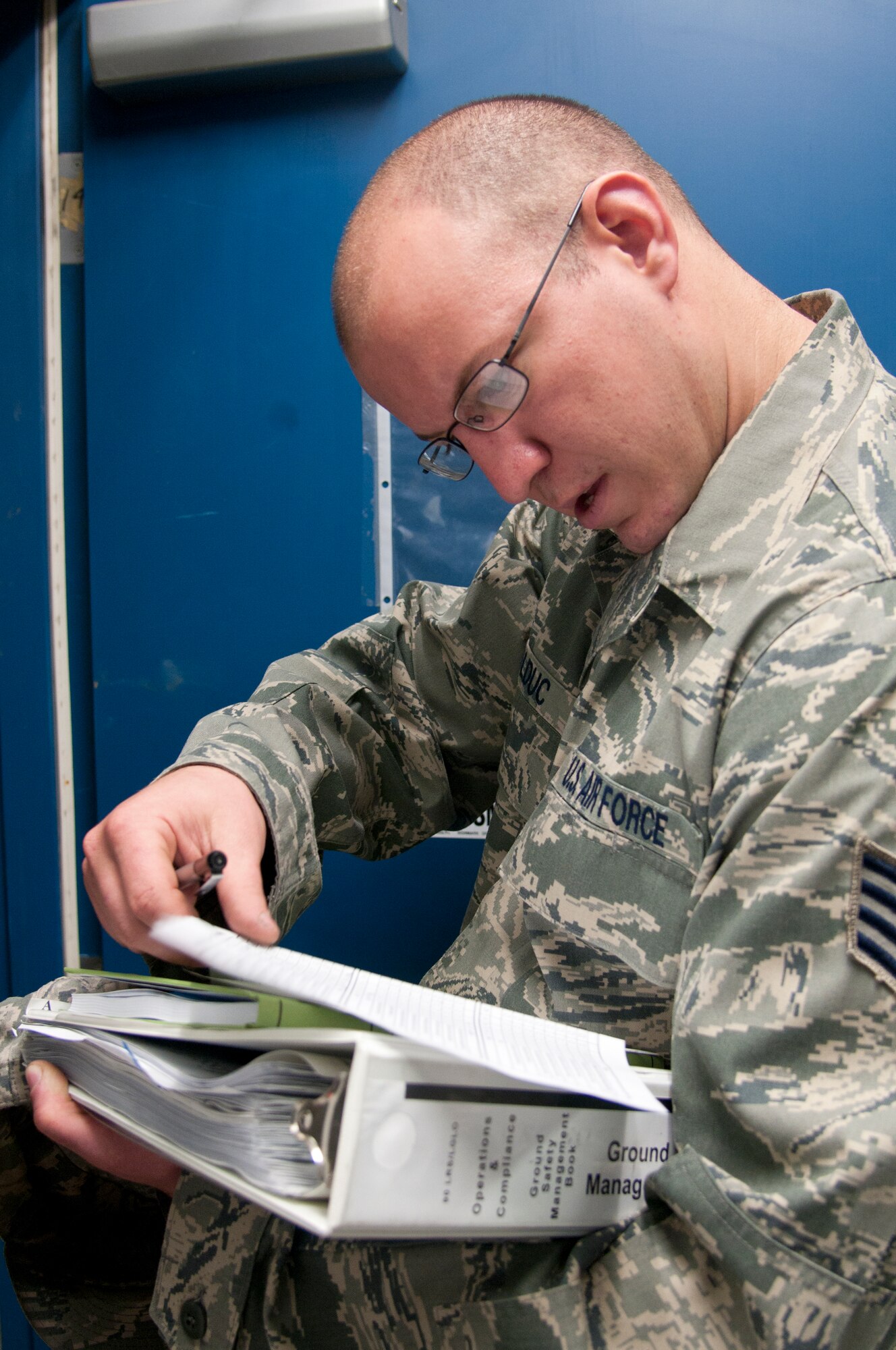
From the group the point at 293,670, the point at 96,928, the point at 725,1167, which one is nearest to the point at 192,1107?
the point at 725,1167

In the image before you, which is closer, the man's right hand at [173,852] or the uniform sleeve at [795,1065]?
the uniform sleeve at [795,1065]

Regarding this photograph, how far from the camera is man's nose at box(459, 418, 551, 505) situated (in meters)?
0.86

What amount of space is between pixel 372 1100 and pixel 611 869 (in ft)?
1.12

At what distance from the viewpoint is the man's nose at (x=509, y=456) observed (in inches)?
33.7

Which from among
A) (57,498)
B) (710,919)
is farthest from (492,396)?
(57,498)

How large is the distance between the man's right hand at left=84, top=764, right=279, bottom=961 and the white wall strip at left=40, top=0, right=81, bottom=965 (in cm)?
64

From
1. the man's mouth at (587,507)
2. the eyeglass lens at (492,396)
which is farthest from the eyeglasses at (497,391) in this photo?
the man's mouth at (587,507)

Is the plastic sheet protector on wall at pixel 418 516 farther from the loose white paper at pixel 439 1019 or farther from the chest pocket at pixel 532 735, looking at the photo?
the loose white paper at pixel 439 1019

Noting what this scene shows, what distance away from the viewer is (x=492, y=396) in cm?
83

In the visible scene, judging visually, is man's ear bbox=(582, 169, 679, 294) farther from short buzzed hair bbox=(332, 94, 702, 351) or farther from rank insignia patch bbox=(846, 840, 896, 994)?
rank insignia patch bbox=(846, 840, 896, 994)

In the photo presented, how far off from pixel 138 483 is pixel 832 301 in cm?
99

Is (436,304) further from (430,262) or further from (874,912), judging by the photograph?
(874,912)

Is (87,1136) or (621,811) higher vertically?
(621,811)

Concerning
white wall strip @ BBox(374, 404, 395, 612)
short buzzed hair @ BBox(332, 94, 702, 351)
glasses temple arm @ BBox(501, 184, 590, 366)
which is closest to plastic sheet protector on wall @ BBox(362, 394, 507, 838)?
white wall strip @ BBox(374, 404, 395, 612)
